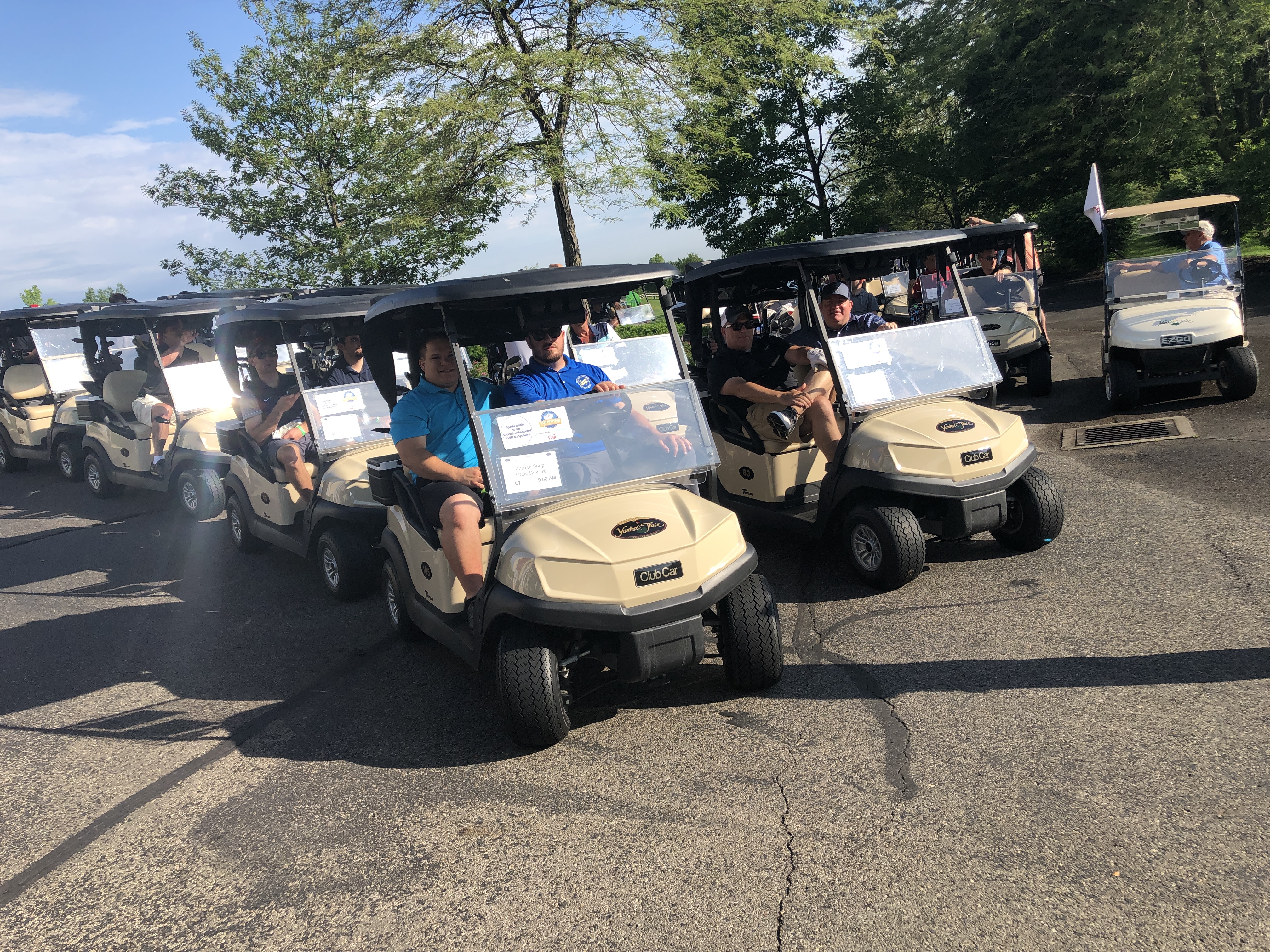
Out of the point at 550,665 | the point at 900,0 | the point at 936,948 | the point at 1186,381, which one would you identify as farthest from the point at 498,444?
the point at 900,0

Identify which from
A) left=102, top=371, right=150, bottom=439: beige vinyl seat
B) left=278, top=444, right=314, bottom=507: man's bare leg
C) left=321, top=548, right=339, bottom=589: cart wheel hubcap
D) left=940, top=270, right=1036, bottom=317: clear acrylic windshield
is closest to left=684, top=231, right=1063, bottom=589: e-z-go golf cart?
left=321, top=548, right=339, bottom=589: cart wheel hubcap

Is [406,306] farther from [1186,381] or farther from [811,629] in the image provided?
[1186,381]

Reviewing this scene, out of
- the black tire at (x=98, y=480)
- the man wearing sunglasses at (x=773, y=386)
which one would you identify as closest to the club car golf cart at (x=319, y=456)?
the man wearing sunglasses at (x=773, y=386)

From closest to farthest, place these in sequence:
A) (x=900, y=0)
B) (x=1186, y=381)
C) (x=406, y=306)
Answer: (x=406, y=306)
(x=1186, y=381)
(x=900, y=0)

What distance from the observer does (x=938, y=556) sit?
5.59 metres

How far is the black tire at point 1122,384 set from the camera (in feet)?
27.9

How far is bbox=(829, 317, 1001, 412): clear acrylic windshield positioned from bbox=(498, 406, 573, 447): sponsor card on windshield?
2115mm

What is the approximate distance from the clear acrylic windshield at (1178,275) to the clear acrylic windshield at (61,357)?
38.9 ft

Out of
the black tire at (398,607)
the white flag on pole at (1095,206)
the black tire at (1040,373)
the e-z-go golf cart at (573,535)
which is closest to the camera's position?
the e-z-go golf cart at (573,535)

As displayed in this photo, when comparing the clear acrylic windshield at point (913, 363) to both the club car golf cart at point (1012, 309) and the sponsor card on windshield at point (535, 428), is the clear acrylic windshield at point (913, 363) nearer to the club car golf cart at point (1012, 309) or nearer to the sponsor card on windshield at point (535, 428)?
the sponsor card on windshield at point (535, 428)

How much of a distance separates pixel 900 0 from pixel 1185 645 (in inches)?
1079

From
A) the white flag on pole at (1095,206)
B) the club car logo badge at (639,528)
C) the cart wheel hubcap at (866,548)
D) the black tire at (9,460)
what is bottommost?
the cart wheel hubcap at (866,548)

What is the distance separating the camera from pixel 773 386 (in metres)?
6.31

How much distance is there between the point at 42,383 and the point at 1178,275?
13308 mm
